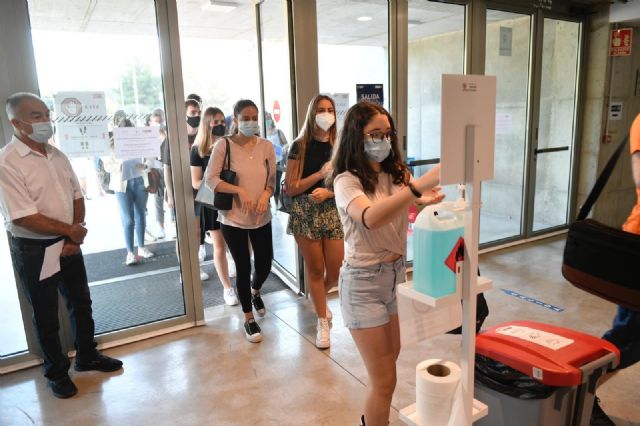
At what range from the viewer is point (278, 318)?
3.41m

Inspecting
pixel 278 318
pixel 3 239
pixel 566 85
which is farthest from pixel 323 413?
pixel 566 85

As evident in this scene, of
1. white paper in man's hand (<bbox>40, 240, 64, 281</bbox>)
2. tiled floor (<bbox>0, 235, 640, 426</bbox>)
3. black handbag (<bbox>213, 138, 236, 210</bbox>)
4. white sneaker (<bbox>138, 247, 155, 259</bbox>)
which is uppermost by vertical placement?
black handbag (<bbox>213, 138, 236, 210</bbox>)

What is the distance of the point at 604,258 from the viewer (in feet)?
5.80

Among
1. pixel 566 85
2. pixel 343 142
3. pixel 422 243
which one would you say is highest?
pixel 566 85

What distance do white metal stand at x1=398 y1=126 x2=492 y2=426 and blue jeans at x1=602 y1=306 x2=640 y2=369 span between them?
1200mm

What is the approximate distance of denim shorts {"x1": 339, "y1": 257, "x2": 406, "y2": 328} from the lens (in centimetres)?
168

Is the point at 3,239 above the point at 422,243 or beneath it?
beneath

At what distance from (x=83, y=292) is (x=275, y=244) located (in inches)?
87.9

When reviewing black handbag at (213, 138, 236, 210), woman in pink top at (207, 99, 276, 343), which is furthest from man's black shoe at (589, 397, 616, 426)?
black handbag at (213, 138, 236, 210)

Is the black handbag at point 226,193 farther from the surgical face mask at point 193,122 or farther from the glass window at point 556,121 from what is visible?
the glass window at point 556,121

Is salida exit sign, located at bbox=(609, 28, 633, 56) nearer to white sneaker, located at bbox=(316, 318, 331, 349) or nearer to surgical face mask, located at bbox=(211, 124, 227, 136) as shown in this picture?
surgical face mask, located at bbox=(211, 124, 227, 136)

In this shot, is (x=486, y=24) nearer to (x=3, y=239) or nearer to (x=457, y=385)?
(x=457, y=385)

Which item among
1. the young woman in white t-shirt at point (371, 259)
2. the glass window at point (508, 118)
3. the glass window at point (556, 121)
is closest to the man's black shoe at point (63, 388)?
the young woman in white t-shirt at point (371, 259)

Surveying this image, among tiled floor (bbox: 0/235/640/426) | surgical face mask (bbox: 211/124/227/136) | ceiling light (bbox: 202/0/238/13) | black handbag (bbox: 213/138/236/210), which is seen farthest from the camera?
ceiling light (bbox: 202/0/238/13)
